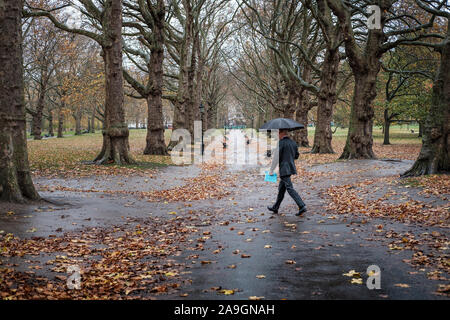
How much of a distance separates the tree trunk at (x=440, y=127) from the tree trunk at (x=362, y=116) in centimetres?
626

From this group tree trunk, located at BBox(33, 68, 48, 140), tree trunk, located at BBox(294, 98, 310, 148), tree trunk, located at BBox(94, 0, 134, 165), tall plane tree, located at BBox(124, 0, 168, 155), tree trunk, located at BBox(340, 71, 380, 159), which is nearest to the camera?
tree trunk, located at BBox(94, 0, 134, 165)

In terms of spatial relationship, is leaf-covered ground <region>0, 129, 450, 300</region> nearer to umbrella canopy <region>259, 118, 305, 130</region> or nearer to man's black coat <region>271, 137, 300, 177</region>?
man's black coat <region>271, 137, 300, 177</region>

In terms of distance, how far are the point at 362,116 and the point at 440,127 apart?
7.28m

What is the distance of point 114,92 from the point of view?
56.1 feet

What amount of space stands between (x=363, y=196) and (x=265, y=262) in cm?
587

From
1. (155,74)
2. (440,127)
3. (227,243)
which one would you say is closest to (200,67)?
(155,74)

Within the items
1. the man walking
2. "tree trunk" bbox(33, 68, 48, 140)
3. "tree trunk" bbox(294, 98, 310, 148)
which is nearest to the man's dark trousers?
the man walking

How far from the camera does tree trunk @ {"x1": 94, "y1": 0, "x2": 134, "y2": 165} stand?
55.4 ft

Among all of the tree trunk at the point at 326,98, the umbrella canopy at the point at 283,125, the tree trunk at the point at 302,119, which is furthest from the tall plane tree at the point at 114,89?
the tree trunk at the point at 302,119

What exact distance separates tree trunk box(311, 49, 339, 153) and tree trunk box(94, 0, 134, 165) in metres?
11.4

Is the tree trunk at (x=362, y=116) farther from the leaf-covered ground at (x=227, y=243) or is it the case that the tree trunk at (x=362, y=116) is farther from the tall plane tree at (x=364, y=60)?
the leaf-covered ground at (x=227, y=243)

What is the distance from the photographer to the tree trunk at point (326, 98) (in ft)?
74.2

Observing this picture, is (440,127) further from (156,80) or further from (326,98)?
(156,80)
